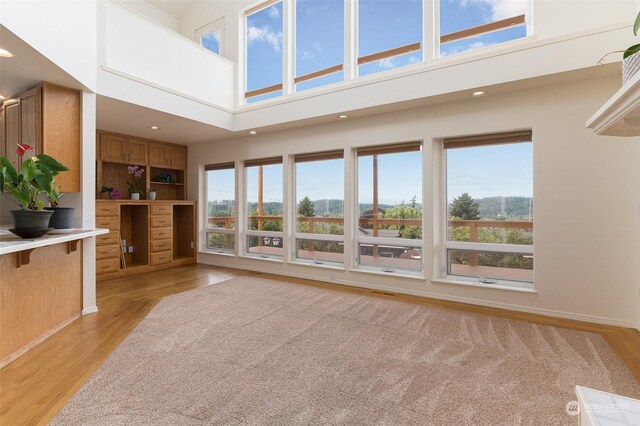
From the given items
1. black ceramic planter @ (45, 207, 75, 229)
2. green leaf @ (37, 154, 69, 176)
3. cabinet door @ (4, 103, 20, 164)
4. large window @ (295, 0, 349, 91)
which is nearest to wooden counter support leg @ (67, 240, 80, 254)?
black ceramic planter @ (45, 207, 75, 229)

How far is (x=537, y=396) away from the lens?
1.98 metres

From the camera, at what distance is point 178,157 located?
6.60m

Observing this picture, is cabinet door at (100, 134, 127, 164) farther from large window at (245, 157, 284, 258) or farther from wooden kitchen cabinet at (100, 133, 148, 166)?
large window at (245, 157, 284, 258)

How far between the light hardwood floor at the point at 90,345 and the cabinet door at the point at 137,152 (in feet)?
7.48

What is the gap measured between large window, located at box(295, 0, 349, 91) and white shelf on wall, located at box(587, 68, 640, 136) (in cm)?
376

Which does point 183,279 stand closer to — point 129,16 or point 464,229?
point 129,16

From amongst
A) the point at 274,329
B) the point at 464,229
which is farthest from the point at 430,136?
the point at 274,329

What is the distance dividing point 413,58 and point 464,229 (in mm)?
2316

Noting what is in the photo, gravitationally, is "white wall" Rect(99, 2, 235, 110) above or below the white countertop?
above

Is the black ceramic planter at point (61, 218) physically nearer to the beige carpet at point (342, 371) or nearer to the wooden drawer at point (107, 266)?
the beige carpet at point (342, 371)

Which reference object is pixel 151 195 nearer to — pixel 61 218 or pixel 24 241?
pixel 61 218

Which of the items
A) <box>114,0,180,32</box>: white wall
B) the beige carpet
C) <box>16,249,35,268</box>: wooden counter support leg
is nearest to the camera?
the beige carpet

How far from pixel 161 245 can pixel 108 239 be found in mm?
938

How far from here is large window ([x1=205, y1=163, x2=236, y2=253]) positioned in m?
6.34
